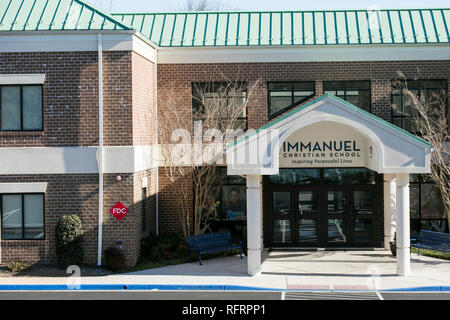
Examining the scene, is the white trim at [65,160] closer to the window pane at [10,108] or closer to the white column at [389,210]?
the window pane at [10,108]

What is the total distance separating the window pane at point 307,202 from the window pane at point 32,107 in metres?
8.40

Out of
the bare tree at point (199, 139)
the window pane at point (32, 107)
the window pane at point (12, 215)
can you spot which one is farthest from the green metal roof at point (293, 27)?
the window pane at point (12, 215)

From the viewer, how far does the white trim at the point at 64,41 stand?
16.4 m

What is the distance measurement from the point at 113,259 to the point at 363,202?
27.3 feet

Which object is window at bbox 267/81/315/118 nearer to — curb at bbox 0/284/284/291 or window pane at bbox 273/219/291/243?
window pane at bbox 273/219/291/243

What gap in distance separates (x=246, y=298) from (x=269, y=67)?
8.75 meters

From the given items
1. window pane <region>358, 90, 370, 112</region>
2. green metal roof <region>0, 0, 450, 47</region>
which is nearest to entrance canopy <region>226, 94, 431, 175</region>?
window pane <region>358, 90, 370, 112</region>

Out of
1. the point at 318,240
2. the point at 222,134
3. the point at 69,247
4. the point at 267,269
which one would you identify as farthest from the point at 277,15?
the point at 69,247

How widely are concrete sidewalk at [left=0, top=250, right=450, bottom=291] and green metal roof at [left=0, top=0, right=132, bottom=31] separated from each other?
22.5 ft

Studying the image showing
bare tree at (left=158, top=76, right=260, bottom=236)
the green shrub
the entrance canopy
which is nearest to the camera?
the entrance canopy

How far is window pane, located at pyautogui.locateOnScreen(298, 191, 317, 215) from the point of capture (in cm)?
1923

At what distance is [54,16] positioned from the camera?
55.2ft

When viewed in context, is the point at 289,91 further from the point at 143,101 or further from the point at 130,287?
the point at 130,287

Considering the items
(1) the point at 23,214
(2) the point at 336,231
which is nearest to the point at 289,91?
(2) the point at 336,231
